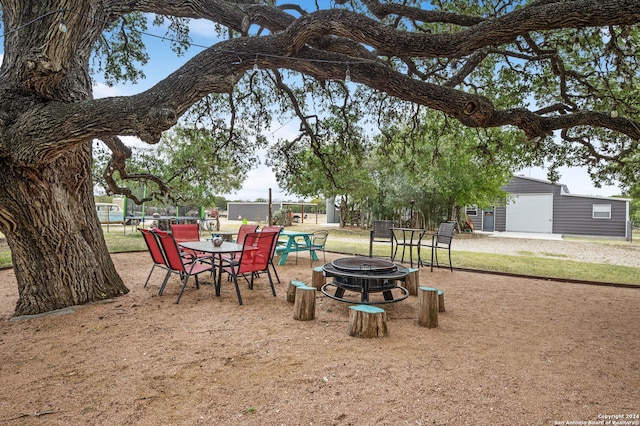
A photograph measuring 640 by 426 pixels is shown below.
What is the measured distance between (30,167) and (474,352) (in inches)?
182

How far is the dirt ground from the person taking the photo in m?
2.05

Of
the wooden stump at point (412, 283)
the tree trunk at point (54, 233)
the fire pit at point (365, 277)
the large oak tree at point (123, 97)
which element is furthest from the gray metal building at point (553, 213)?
the tree trunk at point (54, 233)

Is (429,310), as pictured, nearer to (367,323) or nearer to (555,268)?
(367,323)

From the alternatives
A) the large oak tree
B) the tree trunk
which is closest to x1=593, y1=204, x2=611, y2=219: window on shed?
the large oak tree

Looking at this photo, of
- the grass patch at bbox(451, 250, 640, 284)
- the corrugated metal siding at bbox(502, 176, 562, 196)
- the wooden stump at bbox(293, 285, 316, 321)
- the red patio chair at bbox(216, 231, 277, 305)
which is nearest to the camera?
the wooden stump at bbox(293, 285, 316, 321)

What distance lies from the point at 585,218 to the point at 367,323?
73.4 ft

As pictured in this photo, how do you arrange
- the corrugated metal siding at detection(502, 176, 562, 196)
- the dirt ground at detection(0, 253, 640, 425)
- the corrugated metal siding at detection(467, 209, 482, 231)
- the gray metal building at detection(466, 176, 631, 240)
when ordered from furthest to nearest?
1. the corrugated metal siding at detection(467, 209, 482, 231)
2. the corrugated metal siding at detection(502, 176, 562, 196)
3. the gray metal building at detection(466, 176, 631, 240)
4. the dirt ground at detection(0, 253, 640, 425)

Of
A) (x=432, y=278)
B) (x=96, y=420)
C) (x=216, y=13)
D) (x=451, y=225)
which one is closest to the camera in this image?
(x=96, y=420)

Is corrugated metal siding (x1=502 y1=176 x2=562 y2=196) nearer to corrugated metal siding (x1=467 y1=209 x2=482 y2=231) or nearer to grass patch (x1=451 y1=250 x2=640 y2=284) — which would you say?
corrugated metal siding (x1=467 y1=209 x2=482 y2=231)

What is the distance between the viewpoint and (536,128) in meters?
4.31

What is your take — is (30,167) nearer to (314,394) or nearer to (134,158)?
(314,394)

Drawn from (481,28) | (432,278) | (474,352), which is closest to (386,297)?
(474,352)

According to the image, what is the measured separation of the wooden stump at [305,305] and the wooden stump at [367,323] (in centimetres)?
61

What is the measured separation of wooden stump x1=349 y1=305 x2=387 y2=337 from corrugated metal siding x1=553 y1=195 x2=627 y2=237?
22053 millimetres
